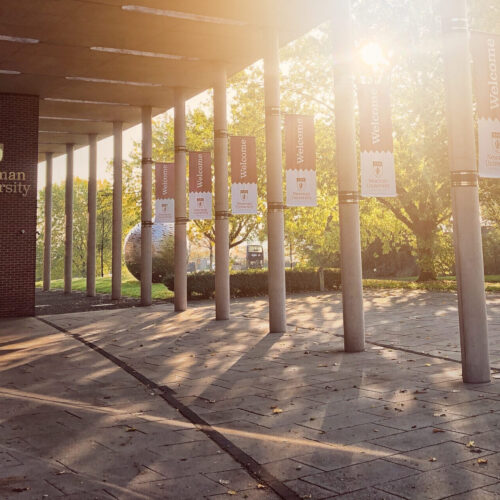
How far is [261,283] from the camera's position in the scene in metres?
23.9

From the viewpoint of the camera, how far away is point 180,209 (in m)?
17.4

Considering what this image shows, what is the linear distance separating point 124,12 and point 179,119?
5.34m

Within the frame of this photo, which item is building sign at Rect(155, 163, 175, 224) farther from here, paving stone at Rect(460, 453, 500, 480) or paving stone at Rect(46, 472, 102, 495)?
paving stone at Rect(460, 453, 500, 480)

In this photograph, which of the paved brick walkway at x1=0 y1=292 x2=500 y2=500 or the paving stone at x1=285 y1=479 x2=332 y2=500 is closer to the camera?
the paving stone at x1=285 y1=479 x2=332 y2=500

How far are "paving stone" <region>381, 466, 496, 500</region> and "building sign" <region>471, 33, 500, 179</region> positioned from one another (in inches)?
150

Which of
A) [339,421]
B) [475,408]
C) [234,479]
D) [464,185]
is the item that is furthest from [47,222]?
[234,479]

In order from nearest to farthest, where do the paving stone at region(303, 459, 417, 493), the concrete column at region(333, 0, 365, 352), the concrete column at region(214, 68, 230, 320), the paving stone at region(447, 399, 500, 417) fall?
the paving stone at region(303, 459, 417, 493)
the paving stone at region(447, 399, 500, 417)
the concrete column at region(333, 0, 365, 352)
the concrete column at region(214, 68, 230, 320)

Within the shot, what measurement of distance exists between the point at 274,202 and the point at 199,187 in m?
4.29

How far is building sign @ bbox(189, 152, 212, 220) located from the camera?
16047mm

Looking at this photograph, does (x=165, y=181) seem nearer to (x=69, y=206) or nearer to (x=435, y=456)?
(x=69, y=206)

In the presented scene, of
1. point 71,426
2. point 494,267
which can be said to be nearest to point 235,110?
point 494,267

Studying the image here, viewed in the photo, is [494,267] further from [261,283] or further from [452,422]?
[452,422]

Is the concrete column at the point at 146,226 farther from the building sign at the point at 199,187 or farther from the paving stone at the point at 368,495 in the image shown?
the paving stone at the point at 368,495

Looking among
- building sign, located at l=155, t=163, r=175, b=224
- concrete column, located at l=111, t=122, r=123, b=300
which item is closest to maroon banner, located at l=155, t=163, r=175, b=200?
building sign, located at l=155, t=163, r=175, b=224
